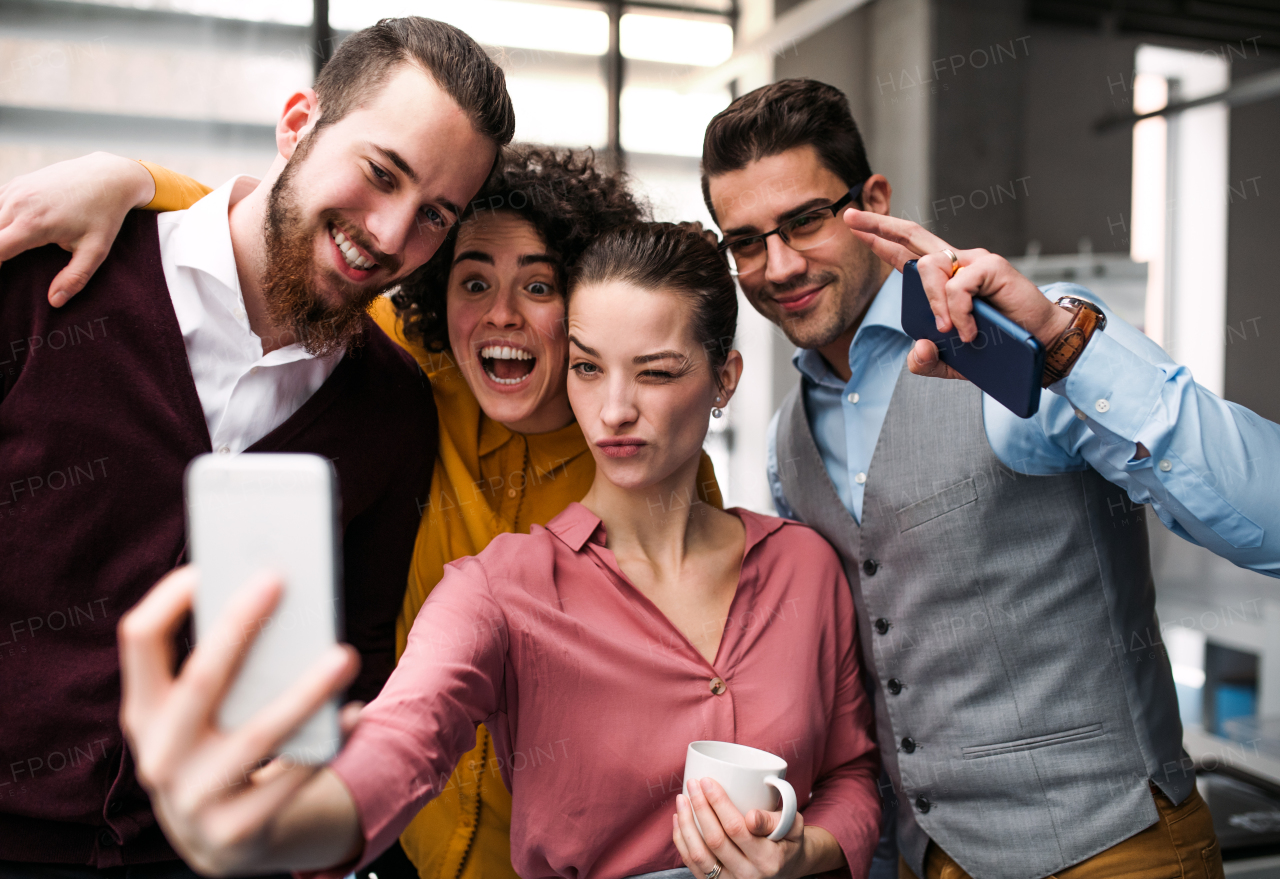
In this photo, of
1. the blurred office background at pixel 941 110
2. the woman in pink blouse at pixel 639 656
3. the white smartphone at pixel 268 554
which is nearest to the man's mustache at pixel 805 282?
the woman in pink blouse at pixel 639 656

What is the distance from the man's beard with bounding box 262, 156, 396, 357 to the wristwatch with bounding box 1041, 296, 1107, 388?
977 millimetres


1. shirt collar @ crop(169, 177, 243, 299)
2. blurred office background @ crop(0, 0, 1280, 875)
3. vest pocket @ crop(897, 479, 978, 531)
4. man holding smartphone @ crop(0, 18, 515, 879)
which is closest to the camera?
man holding smartphone @ crop(0, 18, 515, 879)

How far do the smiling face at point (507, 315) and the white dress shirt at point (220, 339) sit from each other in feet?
1.01

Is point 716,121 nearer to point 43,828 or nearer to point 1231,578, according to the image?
point 43,828

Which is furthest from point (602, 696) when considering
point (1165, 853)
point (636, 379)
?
point (1165, 853)

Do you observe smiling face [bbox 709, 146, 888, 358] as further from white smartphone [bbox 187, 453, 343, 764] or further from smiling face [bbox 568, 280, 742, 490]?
white smartphone [bbox 187, 453, 343, 764]

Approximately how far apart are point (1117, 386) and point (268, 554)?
1.04m

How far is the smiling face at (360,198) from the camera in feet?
4.59

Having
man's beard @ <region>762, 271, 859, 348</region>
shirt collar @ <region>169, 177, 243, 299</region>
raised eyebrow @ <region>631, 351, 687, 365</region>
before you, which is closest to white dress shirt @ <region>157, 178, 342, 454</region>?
shirt collar @ <region>169, 177, 243, 299</region>

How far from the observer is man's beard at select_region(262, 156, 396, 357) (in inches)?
55.8

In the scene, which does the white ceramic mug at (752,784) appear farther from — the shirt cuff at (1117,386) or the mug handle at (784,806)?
the shirt cuff at (1117,386)

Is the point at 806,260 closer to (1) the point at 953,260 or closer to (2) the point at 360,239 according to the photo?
(1) the point at 953,260

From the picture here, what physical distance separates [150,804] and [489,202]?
3.59 ft

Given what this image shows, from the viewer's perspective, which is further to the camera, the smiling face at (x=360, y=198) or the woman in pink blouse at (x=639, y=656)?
the smiling face at (x=360, y=198)
